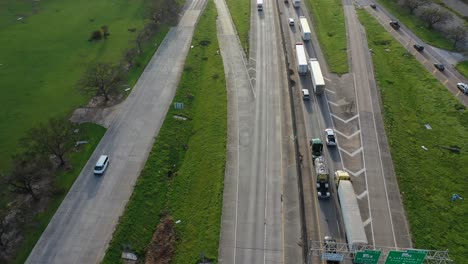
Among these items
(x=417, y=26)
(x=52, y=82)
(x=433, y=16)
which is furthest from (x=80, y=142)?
(x=433, y=16)

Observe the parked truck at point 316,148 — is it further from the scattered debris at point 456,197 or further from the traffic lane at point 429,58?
the traffic lane at point 429,58

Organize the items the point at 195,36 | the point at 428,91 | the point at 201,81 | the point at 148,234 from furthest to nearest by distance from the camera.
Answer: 1. the point at 195,36
2. the point at 201,81
3. the point at 428,91
4. the point at 148,234

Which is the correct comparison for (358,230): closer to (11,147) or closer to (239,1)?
(11,147)

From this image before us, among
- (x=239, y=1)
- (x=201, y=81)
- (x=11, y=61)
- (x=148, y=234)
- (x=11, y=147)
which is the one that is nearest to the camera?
(x=148, y=234)

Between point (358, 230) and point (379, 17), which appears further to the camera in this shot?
point (379, 17)

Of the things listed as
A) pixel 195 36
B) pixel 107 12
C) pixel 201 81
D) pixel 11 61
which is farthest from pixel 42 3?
pixel 201 81

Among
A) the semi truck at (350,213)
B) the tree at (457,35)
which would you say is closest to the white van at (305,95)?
the semi truck at (350,213)
